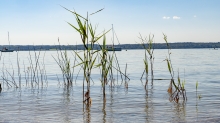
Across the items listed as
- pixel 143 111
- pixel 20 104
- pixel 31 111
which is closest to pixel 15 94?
pixel 20 104

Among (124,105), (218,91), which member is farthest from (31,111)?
(218,91)

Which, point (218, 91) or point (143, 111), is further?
point (218, 91)

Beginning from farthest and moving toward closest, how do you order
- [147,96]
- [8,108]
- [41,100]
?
[147,96]
[41,100]
[8,108]

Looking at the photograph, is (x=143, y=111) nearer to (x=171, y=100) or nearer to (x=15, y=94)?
(x=171, y=100)

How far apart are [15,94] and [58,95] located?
66.6 inches

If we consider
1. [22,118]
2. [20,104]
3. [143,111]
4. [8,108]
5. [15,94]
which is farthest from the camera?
[15,94]

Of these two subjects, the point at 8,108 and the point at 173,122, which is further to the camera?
the point at 8,108

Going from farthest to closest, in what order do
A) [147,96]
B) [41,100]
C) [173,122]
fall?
[147,96], [41,100], [173,122]

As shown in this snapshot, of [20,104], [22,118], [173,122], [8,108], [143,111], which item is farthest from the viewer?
[20,104]

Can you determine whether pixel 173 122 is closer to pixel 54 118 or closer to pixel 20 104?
pixel 54 118

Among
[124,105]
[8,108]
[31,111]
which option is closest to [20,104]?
[8,108]

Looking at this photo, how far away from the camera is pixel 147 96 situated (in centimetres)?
1069

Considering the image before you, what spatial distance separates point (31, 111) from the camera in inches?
315

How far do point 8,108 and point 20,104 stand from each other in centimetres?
74
